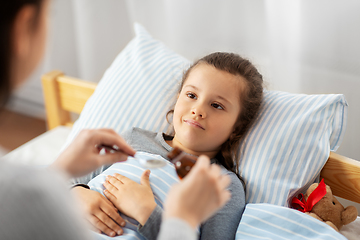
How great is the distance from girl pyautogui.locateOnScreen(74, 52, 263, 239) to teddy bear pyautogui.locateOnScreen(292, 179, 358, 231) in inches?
7.6

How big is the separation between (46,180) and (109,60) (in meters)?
1.56

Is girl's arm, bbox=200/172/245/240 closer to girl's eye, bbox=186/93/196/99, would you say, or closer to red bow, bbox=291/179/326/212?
red bow, bbox=291/179/326/212

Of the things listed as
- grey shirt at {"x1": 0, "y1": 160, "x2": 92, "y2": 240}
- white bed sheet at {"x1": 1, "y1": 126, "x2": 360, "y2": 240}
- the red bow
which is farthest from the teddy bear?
white bed sheet at {"x1": 1, "y1": 126, "x2": 360, "y2": 240}

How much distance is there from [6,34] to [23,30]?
0.03 metres

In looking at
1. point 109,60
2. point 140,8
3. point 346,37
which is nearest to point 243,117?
point 346,37

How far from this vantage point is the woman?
495 mm

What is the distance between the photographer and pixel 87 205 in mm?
915

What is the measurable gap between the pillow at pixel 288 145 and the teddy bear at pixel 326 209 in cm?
5

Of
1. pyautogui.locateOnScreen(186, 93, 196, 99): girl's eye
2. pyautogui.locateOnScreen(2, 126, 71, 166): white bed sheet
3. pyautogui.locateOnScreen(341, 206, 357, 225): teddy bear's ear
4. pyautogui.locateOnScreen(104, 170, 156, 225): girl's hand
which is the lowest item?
pyautogui.locateOnScreen(2, 126, 71, 166): white bed sheet

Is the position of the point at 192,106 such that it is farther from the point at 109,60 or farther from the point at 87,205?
the point at 109,60

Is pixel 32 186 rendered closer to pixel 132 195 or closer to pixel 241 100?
pixel 132 195

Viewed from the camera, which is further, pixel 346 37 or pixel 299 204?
pixel 346 37

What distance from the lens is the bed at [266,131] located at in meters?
1.01

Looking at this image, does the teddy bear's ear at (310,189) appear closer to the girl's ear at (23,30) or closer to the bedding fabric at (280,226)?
the bedding fabric at (280,226)
